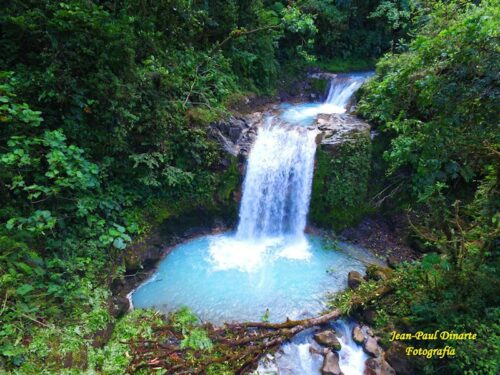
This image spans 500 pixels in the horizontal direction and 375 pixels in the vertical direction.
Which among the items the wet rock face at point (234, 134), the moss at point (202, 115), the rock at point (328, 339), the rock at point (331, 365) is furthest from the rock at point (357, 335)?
the moss at point (202, 115)

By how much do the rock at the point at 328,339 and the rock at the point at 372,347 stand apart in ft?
1.49

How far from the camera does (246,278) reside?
6871mm

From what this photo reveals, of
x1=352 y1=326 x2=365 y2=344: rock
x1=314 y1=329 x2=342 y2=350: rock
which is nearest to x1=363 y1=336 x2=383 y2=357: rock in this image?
x1=352 y1=326 x2=365 y2=344: rock

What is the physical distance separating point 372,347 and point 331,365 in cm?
85

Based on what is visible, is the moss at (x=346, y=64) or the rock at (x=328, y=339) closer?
the rock at (x=328, y=339)

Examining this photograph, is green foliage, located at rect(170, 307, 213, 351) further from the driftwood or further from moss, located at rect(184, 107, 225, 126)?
moss, located at rect(184, 107, 225, 126)

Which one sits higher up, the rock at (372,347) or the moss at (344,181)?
the moss at (344,181)

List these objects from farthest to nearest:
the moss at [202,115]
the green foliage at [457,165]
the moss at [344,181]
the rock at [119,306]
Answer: the moss at [344,181]
the moss at [202,115]
the rock at [119,306]
the green foliage at [457,165]

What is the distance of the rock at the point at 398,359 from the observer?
473 cm

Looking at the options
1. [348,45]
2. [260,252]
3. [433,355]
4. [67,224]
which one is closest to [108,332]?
[67,224]

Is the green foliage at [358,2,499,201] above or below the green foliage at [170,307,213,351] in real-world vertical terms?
above

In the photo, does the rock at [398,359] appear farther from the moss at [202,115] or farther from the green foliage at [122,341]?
the moss at [202,115]

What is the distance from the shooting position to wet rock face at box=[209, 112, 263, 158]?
8281 millimetres

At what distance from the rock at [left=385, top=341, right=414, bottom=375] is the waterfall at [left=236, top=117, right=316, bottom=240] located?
3.82m
